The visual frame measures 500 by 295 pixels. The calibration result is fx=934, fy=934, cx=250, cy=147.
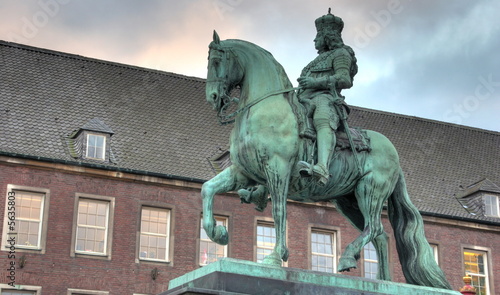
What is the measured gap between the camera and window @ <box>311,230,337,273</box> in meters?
34.9

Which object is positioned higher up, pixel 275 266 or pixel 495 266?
pixel 495 266

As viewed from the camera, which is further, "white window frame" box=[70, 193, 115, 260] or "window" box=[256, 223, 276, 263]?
"window" box=[256, 223, 276, 263]

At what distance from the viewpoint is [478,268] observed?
37.9 metres

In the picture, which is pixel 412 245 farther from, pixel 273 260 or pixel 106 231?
pixel 106 231

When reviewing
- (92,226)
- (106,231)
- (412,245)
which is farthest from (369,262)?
(412,245)

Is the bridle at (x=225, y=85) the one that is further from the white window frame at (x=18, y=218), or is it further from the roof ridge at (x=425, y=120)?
the roof ridge at (x=425, y=120)

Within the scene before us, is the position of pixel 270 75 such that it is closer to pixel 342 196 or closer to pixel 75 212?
pixel 342 196

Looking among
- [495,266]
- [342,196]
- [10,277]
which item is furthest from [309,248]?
[342,196]

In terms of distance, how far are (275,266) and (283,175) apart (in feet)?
3.72

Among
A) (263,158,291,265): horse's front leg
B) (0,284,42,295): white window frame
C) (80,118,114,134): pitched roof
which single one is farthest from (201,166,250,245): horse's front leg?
(80,118,114,134): pitched roof

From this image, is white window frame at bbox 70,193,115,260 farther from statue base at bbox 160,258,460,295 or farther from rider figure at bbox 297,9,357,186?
statue base at bbox 160,258,460,295

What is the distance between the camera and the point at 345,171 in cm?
1129

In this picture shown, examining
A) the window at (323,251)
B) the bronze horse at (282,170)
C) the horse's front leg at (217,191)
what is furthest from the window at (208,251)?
the horse's front leg at (217,191)

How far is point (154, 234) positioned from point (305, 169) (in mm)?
22615
